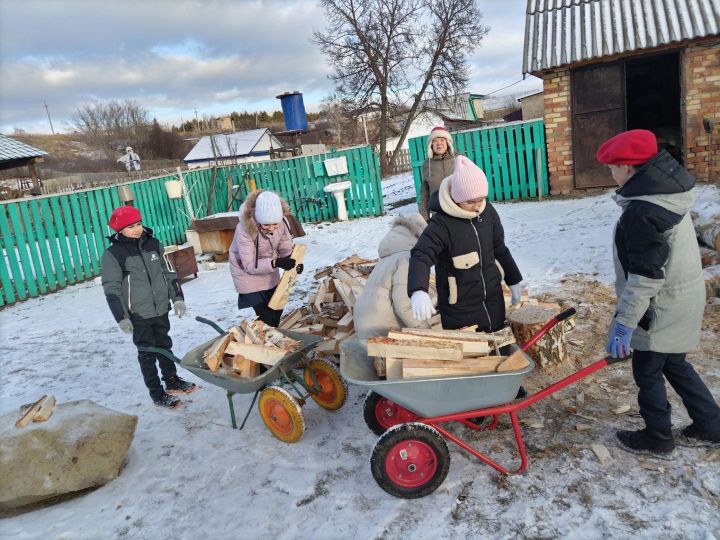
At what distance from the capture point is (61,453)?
129 inches

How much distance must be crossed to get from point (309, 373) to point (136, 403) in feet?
5.87

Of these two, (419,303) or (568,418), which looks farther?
(568,418)

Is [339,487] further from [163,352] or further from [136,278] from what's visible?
[136,278]

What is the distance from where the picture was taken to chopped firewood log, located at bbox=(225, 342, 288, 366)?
12.1 feet

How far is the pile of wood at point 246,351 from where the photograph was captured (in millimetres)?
3719

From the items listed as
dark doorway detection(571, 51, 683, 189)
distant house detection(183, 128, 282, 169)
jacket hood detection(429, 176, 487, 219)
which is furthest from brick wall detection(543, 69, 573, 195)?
distant house detection(183, 128, 282, 169)

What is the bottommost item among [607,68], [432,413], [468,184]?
[432,413]

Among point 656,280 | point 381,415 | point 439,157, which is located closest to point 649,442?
point 656,280

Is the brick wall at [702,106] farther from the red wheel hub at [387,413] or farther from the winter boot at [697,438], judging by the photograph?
the red wheel hub at [387,413]

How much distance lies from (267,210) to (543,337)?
2.57m

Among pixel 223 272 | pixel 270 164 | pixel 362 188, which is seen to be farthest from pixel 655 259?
pixel 270 164

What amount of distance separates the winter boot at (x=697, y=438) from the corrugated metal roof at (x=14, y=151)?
15557 mm

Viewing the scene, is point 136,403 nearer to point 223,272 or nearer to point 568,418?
point 568,418

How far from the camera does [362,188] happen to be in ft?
42.9
